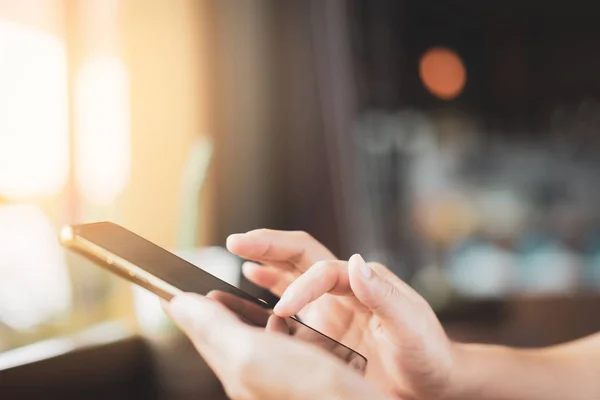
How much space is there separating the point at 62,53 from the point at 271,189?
1.70 feet

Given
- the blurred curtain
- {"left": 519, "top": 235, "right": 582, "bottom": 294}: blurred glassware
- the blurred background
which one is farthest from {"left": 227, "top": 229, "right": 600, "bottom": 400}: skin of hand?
{"left": 519, "top": 235, "right": 582, "bottom": 294}: blurred glassware

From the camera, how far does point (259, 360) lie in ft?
0.97

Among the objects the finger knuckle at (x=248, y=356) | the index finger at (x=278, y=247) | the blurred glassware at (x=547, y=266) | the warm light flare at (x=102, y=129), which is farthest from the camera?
the blurred glassware at (x=547, y=266)

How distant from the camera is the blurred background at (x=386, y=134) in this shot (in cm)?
90

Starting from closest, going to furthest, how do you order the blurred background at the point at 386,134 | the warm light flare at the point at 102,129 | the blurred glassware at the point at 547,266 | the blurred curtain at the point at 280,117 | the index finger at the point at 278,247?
1. the index finger at the point at 278,247
2. the warm light flare at the point at 102,129
3. the blurred background at the point at 386,134
4. the blurred curtain at the point at 280,117
5. the blurred glassware at the point at 547,266

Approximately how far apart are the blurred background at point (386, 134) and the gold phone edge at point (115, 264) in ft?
1.40

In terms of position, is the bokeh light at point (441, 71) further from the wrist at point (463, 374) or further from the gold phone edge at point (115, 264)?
the gold phone edge at point (115, 264)

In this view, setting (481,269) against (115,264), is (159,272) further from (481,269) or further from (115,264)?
(481,269)

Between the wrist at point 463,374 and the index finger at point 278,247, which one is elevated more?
the index finger at point 278,247

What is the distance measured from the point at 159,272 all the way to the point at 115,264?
0.02 meters

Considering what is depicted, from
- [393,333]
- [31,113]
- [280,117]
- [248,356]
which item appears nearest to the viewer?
[248,356]

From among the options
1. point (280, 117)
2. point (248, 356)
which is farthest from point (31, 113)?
point (280, 117)

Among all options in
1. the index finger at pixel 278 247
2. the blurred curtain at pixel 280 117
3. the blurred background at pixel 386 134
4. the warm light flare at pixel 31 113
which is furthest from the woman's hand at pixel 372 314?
the blurred curtain at pixel 280 117

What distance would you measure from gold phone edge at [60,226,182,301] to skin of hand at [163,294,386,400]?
0.07ft
